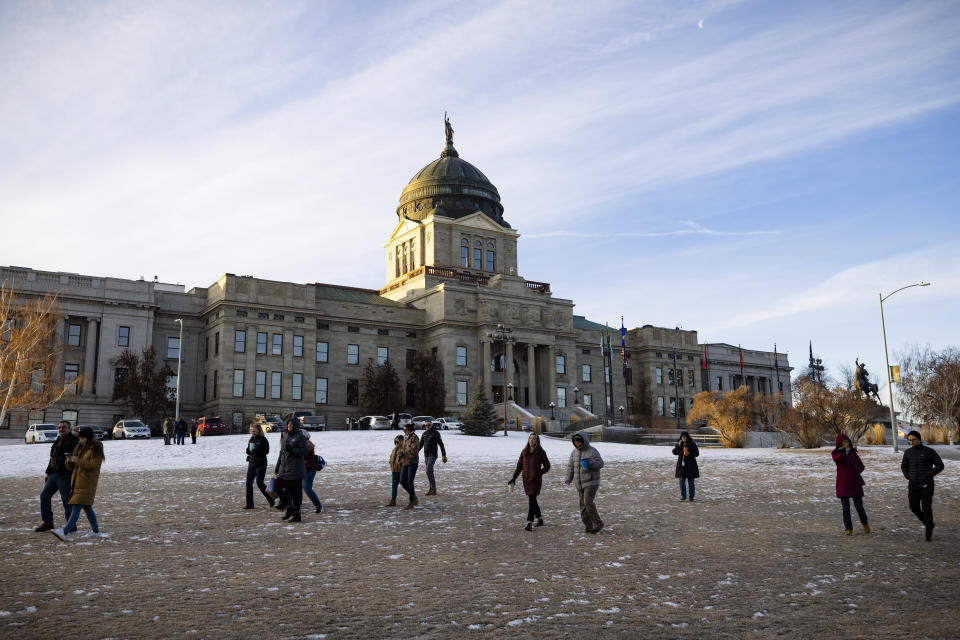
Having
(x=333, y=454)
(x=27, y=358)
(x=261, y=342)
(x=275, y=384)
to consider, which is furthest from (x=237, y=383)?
(x=333, y=454)

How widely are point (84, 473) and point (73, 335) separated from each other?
198ft

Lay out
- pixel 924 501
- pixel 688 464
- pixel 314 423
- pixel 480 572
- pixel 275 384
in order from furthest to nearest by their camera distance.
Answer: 1. pixel 275 384
2. pixel 314 423
3. pixel 688 464
4. pixel 924 501
5. pixel 480 572

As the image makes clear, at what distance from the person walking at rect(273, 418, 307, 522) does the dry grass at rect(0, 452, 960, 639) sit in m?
0.46

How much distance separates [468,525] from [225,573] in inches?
225

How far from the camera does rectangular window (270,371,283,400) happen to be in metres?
71.1

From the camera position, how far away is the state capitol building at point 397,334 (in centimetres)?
6769

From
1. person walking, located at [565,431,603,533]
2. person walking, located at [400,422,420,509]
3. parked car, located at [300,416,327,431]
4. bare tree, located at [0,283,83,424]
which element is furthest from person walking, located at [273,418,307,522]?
parked car, located at [300,416,327,431]

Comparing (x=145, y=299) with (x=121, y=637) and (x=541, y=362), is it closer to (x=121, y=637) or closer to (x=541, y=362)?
(x=541, y=362)

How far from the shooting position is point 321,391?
7544 centimetres

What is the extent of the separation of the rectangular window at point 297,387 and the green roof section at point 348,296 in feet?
31.0

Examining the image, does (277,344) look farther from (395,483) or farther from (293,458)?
(293,458)

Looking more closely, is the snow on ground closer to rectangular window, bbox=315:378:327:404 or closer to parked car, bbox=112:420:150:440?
parked car, bbox=112:420:150:440

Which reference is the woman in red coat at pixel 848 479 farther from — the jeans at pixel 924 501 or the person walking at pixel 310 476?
the person walking at pixel 310 476

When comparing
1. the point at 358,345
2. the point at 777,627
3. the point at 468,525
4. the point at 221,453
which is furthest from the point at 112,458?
the point at 358,345
